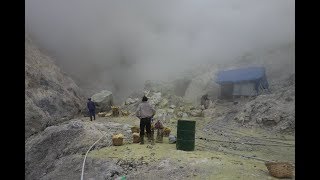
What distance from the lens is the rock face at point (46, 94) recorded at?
1997 centimetres

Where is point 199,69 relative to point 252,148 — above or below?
above

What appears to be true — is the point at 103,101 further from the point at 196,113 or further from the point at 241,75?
the point at 241,75

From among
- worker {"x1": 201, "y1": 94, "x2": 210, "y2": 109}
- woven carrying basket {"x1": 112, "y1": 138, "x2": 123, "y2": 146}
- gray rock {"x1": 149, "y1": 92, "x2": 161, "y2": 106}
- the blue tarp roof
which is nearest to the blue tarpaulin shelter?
the blue tarp roof

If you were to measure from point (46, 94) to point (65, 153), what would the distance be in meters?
12.1

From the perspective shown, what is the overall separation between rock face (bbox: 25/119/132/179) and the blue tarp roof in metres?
13.0

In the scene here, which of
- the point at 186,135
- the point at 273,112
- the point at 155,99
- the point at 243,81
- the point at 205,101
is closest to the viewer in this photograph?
the point at 186,135

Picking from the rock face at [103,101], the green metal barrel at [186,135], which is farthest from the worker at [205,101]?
the green metal barrel at [186,135]

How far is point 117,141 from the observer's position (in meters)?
11.9

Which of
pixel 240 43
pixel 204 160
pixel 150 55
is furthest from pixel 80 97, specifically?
pixel 204 160

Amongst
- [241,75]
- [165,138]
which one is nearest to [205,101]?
[241,75]

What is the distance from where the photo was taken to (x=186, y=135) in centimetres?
1081

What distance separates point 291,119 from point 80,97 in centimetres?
1685
